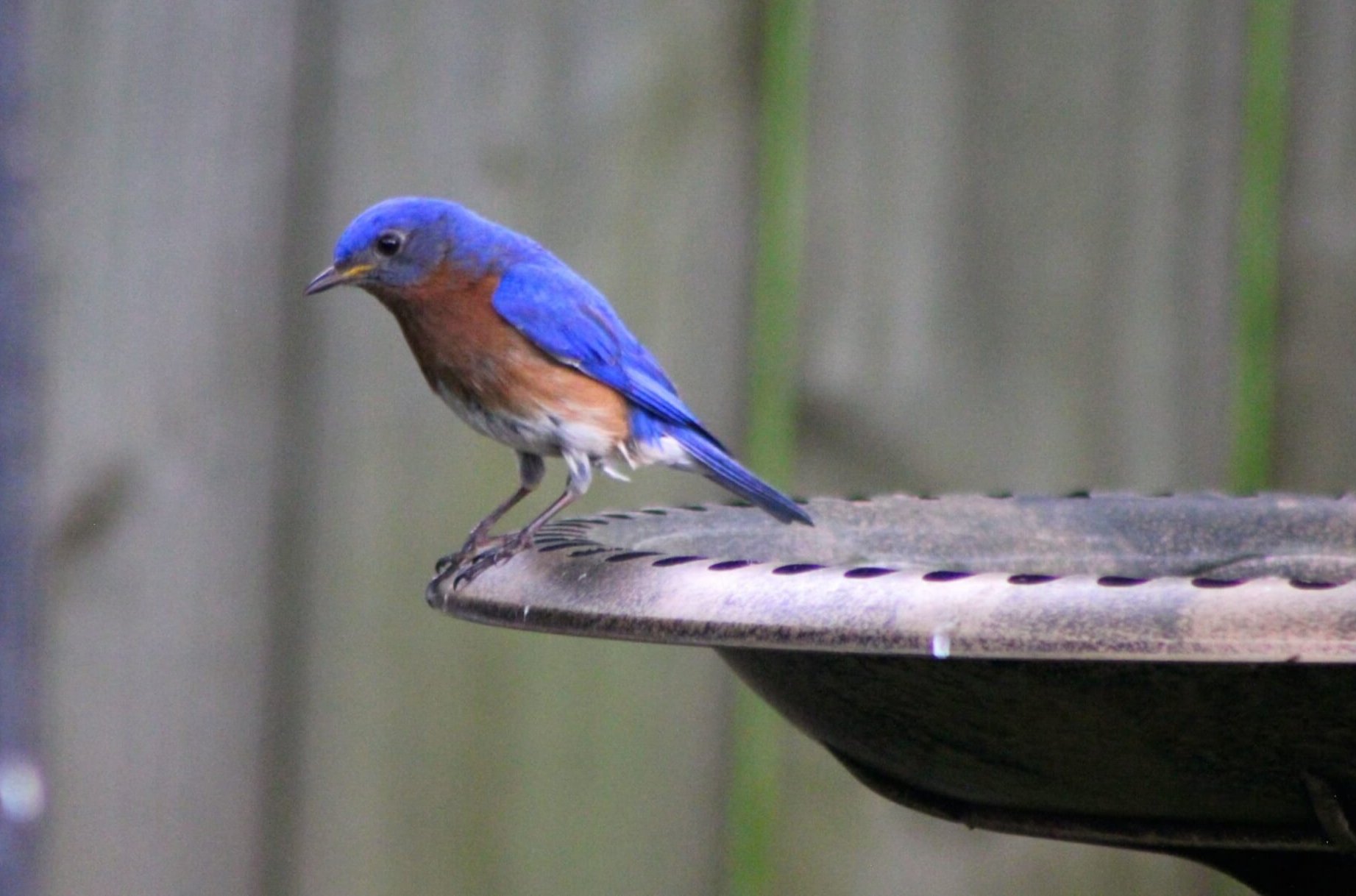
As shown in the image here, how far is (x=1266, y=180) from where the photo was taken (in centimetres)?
243

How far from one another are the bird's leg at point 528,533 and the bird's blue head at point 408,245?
306 mm

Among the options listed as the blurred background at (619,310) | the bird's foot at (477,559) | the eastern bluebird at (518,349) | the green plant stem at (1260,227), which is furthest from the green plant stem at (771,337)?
the green plant stem at (1260,227)

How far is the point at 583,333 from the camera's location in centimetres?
213

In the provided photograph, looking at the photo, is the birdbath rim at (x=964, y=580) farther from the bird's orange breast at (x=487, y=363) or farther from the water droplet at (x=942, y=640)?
the bird's orange breast at (x=487, y=363)

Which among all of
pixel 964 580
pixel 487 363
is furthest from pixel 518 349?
pixel 964 580

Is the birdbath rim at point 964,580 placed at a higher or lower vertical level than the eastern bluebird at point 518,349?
lower

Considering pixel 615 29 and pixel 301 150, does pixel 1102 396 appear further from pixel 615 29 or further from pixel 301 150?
pixel 301 150

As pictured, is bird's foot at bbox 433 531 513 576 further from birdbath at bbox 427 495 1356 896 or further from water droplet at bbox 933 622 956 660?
water droplet at bbox 933 622 956 660

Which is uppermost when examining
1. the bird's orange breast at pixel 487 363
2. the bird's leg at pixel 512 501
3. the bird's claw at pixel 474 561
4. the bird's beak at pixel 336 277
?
the bird's beak at pixel 336 277

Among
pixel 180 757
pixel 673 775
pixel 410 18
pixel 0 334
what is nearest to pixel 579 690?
pixel 673 775

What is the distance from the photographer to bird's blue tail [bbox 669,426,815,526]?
1808mm

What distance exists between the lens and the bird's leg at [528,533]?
155 centimetres

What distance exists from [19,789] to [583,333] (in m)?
1.33

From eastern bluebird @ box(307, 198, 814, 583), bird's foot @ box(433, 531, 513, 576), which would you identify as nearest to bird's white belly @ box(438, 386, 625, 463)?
eastern bluebird @ box(307, 198, 814, 583)
